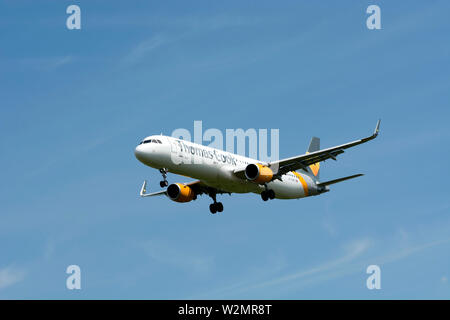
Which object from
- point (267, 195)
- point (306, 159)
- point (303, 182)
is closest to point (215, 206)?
point (267, 195)

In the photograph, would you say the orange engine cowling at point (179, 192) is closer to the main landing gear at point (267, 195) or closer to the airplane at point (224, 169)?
the airplane at point (224, 169)

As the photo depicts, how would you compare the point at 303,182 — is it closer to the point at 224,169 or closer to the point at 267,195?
the point at 267,195

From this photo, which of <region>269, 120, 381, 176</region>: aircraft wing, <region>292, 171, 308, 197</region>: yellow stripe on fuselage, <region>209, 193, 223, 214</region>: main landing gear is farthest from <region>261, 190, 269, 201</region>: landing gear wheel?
<region>292, 171, 308, 197</region>: yellow stripe on fuselage

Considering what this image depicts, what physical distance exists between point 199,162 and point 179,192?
24.5ft

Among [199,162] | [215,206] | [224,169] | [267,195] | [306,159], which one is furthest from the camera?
[215,206]

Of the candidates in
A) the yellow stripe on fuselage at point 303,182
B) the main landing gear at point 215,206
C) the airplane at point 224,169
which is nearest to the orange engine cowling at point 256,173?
the airplane at point 224,169

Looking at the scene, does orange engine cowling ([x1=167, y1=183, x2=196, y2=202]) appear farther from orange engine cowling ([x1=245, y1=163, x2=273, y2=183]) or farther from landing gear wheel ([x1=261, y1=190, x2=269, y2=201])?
orange engine cowling ([x1=245, y1=163, x2=273, y2=183])

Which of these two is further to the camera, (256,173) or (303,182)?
(303,182)

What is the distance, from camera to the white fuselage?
57469 millimetres

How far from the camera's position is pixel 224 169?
61125 millimetres

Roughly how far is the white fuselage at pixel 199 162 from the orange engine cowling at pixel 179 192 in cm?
329

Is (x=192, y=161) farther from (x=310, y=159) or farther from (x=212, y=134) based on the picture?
(x=310, y=159)

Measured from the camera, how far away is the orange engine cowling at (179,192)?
66.2m
